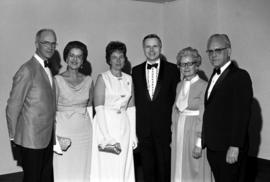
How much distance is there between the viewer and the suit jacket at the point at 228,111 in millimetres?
3004

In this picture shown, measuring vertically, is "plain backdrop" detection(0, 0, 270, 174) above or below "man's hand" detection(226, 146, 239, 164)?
above

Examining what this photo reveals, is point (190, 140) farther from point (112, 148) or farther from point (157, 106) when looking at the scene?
point (112, 148)

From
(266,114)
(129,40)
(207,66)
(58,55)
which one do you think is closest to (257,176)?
(266,114)

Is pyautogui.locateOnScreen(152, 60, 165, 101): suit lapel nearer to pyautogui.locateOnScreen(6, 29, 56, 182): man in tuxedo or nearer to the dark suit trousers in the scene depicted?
pyautogui.locateOnScreen(6, 29, 56, 182): man in tuxedo

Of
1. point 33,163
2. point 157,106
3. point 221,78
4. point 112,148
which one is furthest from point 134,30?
point 33,163

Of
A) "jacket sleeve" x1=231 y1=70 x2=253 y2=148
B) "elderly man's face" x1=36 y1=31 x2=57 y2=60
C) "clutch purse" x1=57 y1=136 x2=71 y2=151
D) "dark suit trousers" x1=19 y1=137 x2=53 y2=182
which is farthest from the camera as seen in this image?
"clutch purse" x1=57 y1=136 x2=71 y2=151

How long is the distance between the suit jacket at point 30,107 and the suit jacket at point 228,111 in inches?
58.4

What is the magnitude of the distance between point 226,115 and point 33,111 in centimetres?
172

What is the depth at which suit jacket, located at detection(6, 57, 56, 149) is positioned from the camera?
3178 millimetres

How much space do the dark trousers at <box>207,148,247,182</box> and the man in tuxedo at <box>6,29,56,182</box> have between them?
61.5 inches

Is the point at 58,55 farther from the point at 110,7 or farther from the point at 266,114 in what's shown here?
the point at 266,114

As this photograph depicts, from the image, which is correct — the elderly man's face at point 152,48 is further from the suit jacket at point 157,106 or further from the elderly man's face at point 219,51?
the elderly man's face at point 219,51

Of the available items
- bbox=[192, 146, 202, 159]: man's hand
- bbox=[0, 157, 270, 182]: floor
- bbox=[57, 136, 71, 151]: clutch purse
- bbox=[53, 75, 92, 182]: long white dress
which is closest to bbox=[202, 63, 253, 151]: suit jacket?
bbox=[192, 146, 202, 159]: man's hand

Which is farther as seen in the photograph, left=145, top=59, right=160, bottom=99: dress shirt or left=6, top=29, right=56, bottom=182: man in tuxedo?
left=145, top=59, right=160, bottom=99: dress shirt
